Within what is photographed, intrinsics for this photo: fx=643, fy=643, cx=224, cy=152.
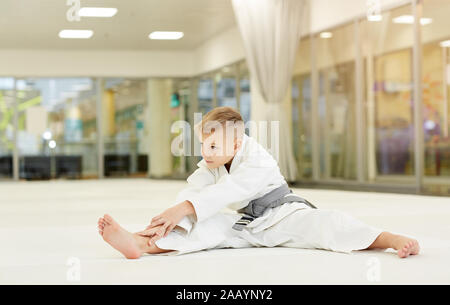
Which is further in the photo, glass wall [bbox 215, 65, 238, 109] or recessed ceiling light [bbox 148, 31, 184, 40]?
glass wall [bbox 215, 65, 238, 109]

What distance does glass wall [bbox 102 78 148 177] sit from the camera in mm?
17141

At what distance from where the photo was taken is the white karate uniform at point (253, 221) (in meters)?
2.90

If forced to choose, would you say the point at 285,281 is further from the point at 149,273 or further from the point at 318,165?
the point at 318,165

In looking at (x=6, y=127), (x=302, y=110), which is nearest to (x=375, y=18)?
(x=302, y=110)

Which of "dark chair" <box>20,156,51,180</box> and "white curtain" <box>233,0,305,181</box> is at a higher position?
"white curtain" <box>233,0,305,181</box>

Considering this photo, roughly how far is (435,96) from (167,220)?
7.16 m

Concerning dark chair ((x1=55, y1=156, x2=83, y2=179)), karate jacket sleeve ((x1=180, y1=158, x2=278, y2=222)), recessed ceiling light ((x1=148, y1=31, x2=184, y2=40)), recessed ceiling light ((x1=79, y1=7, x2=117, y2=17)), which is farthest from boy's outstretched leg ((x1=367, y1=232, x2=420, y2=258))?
dark chair ((x1=55, y1=156, x2=83, y2=179))

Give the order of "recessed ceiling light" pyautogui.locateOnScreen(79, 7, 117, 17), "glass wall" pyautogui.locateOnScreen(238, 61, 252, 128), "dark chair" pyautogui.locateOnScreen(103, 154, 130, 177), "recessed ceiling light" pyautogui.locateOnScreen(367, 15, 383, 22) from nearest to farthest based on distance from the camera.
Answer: "recessed ceiling light" pyautogui.locateOnScreen(367, 15, 383, 22) → "recessed ceiling light" pyautogui.locateOnScreen(79, 7, 117, 17) → "glass wall" pyautogui.locateOnScreen(238, 61, 252, 128) → "dark chair" pyautogui.locateOnScreen(103, 154, 130, 177)

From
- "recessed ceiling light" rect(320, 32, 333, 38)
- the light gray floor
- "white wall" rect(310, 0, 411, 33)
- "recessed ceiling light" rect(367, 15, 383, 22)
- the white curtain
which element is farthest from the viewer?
"recessed ceiling light" rect(320, 32, 333, 38)

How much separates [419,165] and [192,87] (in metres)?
9.54

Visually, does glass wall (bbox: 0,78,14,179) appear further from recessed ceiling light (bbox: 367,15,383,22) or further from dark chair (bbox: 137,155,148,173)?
recessed ceiling light (bbox: 367,15,383,22)

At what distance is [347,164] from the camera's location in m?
10.5

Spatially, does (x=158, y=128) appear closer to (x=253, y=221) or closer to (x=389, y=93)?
(x=389, y=93)
